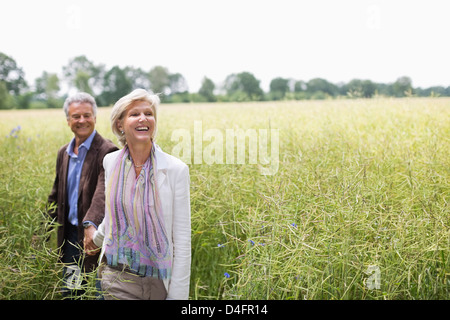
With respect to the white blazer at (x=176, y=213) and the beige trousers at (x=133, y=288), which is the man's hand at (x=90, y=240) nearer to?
the beige trousers at (x=133, y=288)

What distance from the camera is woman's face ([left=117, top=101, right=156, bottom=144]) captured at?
5.12ft

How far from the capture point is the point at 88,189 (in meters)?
2.09

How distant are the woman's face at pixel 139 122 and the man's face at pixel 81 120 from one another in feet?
2.30

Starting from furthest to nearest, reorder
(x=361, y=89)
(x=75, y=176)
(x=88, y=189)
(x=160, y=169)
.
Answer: (x=361, y=89) → (x=75, y=176) → (x=88, y=189) → (x=160, y=169)

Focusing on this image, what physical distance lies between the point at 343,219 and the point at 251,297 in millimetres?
579

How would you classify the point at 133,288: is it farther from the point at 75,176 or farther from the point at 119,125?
the point at 75,176

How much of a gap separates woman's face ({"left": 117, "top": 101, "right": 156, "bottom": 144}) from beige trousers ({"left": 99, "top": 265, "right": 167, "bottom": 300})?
22.9 inches

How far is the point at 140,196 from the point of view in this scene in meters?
1.59

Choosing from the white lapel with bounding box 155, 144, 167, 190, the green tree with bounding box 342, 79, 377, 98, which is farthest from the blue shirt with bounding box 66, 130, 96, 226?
the green tree with bounding box 342, 79, 377, 98

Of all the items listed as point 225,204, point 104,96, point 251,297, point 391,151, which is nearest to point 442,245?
point 251,297

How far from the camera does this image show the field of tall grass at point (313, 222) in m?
1.74

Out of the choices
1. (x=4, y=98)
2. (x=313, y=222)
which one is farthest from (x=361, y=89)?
(x=4, y=98)

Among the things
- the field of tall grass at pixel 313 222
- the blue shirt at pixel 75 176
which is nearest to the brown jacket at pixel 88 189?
the blue shirt at pixel 75 176

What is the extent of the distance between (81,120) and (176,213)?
1.01 m
